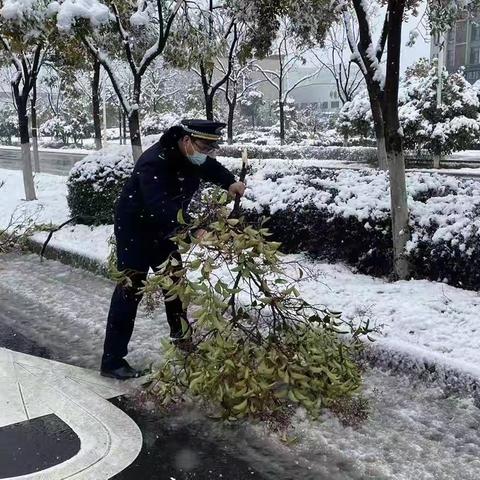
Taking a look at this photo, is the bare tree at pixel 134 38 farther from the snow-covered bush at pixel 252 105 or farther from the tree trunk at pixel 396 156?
the snow-covered bush at pixel 252 105

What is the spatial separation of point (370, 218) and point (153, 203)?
2.30 meters

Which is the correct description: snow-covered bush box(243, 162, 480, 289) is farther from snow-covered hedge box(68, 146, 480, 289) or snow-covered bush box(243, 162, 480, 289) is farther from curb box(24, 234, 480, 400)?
curb box(24, 234, 480, 400)

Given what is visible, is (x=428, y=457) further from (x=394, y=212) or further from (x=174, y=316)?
(x=394, y=212)

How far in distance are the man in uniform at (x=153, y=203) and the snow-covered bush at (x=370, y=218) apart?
1.74m

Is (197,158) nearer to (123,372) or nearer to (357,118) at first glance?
(123,372)

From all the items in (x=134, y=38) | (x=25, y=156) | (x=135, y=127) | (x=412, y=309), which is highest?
(x=134, y=38)

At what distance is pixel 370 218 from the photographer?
488 cm

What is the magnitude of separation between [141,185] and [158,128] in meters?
31.3

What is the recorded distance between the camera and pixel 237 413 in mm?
2965

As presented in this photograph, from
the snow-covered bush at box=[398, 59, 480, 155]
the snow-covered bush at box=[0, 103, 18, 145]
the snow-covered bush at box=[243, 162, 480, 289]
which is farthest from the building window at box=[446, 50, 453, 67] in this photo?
the snow-covered bush at box=[243, 162, 480, 289]

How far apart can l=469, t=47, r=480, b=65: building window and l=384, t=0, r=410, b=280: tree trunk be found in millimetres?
56403

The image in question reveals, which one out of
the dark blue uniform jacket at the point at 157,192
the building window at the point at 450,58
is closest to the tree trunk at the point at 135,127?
the dark blue uniform jacket at the point at 157,192

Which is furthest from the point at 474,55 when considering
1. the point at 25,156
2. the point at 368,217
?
the point at 368,217

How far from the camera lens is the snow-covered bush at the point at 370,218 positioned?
169 inches
